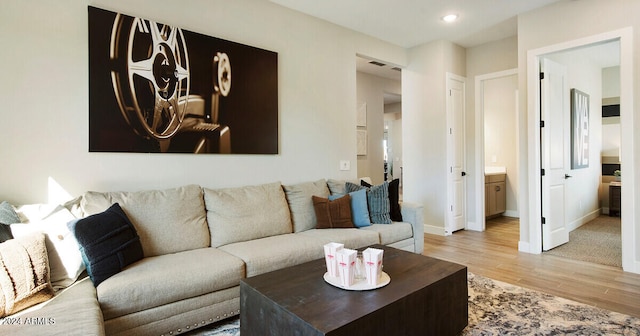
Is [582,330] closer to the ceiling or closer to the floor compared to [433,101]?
closer to the floor

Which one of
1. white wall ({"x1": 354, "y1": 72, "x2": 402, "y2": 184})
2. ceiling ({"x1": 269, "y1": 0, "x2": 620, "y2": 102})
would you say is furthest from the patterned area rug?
white wall ({"x1": 354, "y1": 72, "x2": 402, "y2": 184})

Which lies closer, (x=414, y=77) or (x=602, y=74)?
(x=414, y=77)

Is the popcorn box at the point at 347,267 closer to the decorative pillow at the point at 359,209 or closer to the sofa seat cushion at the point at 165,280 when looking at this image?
the sofa seat cushion at the point at 165,280

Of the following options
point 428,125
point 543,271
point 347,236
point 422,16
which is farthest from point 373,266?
point 428,125

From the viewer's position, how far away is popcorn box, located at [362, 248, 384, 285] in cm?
176

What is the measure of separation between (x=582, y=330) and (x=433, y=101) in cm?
335

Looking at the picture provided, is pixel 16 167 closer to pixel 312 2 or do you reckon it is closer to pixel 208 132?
pixel 208 132

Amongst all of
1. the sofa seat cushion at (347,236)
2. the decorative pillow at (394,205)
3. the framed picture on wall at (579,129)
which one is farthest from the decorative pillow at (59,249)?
the framed picture on wall at (579,129)

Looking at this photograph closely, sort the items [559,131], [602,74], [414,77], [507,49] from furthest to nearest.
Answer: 1. [602,74]
2. [414,77]
3. [507,49]
4. [559,131]

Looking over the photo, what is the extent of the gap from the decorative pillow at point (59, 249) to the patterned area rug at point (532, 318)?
79 cm

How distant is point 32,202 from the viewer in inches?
87.8

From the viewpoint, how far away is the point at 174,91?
276cm

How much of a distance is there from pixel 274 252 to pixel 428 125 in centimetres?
334

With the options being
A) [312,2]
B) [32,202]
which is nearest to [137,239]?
[32,202]
